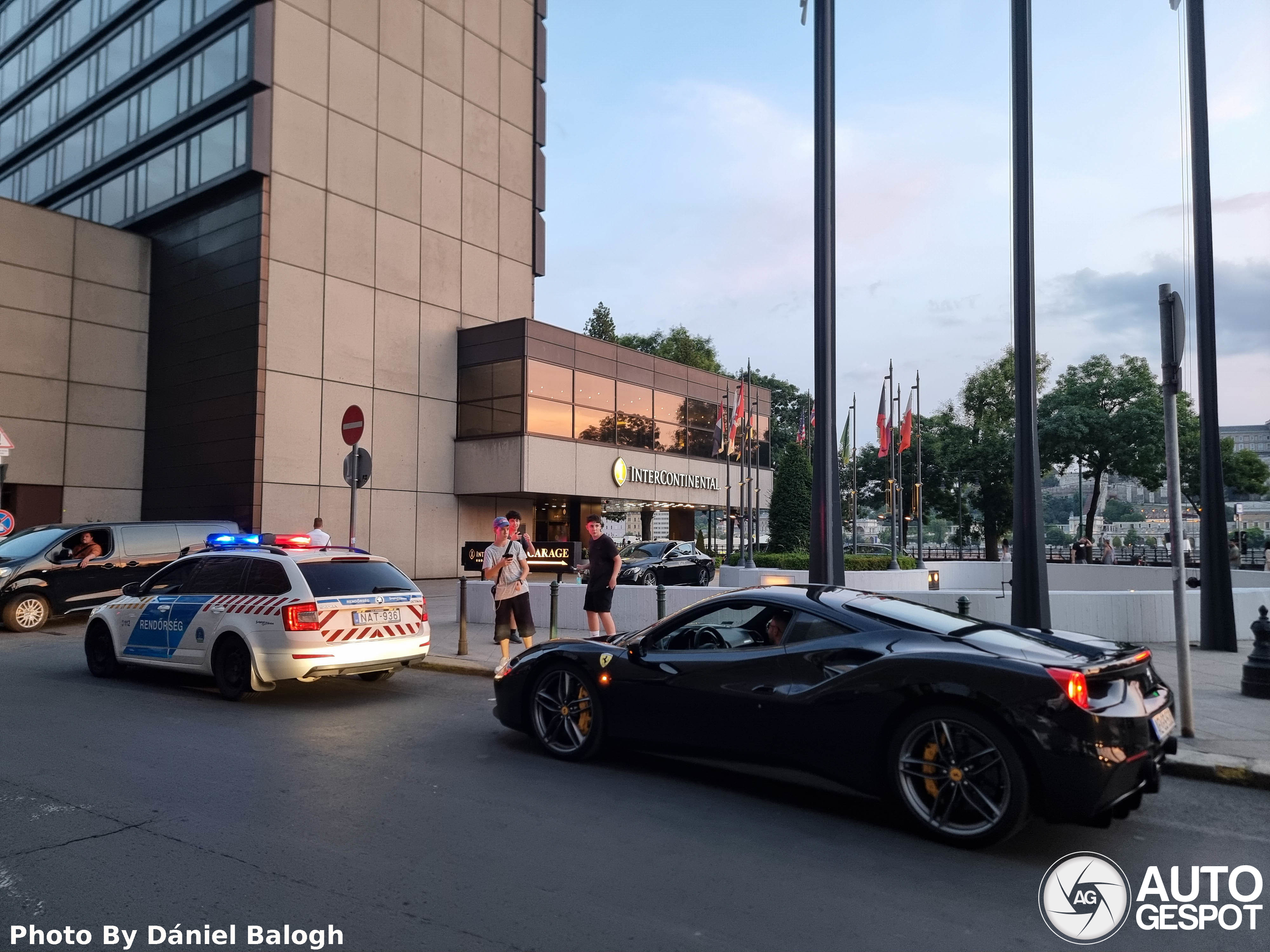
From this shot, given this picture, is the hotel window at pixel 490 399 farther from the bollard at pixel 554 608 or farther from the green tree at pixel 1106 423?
the green tree at pixel 1106 423

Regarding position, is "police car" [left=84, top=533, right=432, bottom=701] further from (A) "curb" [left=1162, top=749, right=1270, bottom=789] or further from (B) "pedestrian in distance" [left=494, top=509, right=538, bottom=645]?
(A) "curb" [left=1162, top=749, right=1270, bottom=789]

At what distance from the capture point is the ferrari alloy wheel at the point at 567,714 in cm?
650

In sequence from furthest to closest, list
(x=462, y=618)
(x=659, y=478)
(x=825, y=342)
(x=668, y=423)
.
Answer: (x=668, y=423), (x=659, y=478), (x=825, y=342), (x=462, y=618)

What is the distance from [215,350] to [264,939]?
28170 millimetres

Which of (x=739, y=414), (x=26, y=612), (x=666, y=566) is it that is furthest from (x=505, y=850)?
(x=739, y=414)

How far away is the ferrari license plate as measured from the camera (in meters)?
9.20

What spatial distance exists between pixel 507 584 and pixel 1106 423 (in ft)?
163

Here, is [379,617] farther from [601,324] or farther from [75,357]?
[601,324]

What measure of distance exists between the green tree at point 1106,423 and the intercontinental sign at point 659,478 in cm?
2151

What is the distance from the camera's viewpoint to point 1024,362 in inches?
433

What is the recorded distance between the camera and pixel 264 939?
3652mm

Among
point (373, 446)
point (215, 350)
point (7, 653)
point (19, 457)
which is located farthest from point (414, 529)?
point (7, 653)

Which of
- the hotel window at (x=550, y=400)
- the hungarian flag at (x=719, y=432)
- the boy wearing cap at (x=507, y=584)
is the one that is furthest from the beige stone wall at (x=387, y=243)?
the boy wearing cap at (x=507, y=584)

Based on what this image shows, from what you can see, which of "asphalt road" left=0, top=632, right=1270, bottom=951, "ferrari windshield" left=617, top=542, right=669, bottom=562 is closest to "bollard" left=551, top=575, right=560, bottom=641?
"asphalt road" left=0, top=632, right=1270, bottom=951
